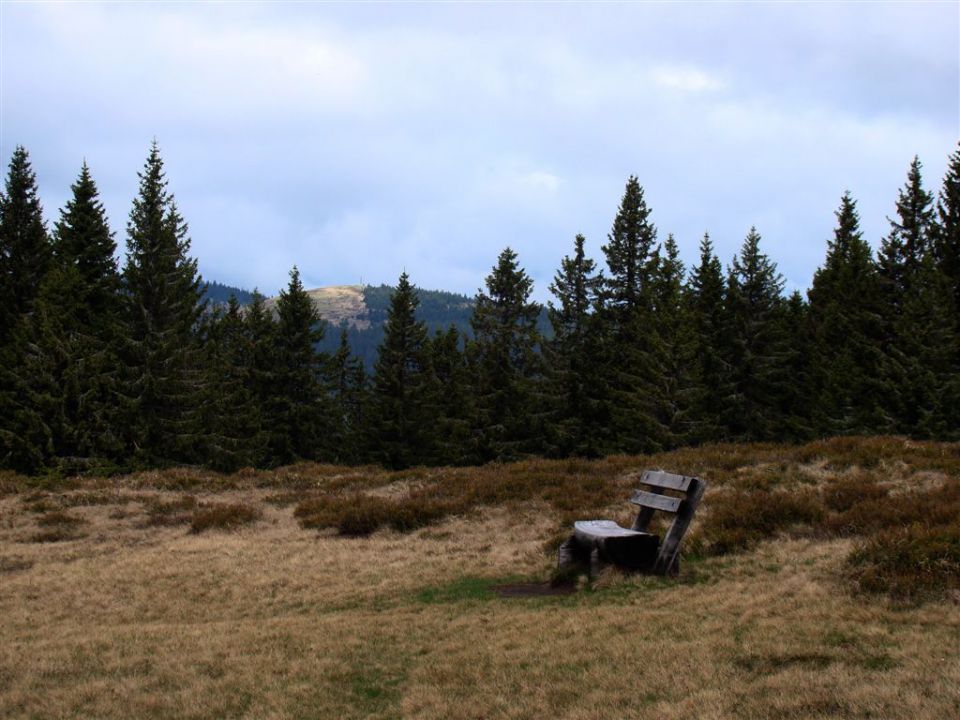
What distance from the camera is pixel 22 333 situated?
3284 cm

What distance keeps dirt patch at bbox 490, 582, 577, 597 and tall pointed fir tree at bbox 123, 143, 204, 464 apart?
2835 centimetres

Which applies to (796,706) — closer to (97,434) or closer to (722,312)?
(97,434)

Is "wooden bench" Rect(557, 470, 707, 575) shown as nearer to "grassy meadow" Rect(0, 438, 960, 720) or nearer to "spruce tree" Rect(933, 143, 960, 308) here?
"grassy meadow" Rect(0, 438, 960, 720)

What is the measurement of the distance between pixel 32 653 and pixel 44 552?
7.82 meters

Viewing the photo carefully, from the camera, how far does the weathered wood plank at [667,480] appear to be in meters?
10.3

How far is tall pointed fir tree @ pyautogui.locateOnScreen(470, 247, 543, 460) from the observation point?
42.3 m

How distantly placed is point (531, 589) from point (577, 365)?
1290 inches

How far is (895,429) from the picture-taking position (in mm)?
35719

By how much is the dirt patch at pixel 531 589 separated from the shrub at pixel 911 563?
13.0ft

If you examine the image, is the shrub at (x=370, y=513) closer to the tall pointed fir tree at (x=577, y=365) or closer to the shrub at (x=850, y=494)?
the shrub at (x=850, y=494)

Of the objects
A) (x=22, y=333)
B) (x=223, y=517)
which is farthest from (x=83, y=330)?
(x=223, y=517)

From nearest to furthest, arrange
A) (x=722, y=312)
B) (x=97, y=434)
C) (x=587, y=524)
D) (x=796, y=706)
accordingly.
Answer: (x=796, y=706)
(x=587, y=524)
(x=97, y=434)
(x=722, y=312)

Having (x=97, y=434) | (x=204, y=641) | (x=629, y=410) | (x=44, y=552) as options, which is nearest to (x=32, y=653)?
(x=204, y=641)

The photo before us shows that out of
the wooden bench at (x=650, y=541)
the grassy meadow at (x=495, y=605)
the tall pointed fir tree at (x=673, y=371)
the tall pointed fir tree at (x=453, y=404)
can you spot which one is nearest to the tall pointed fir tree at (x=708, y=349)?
the tall pointed fir tree at (x=673, y=371)
